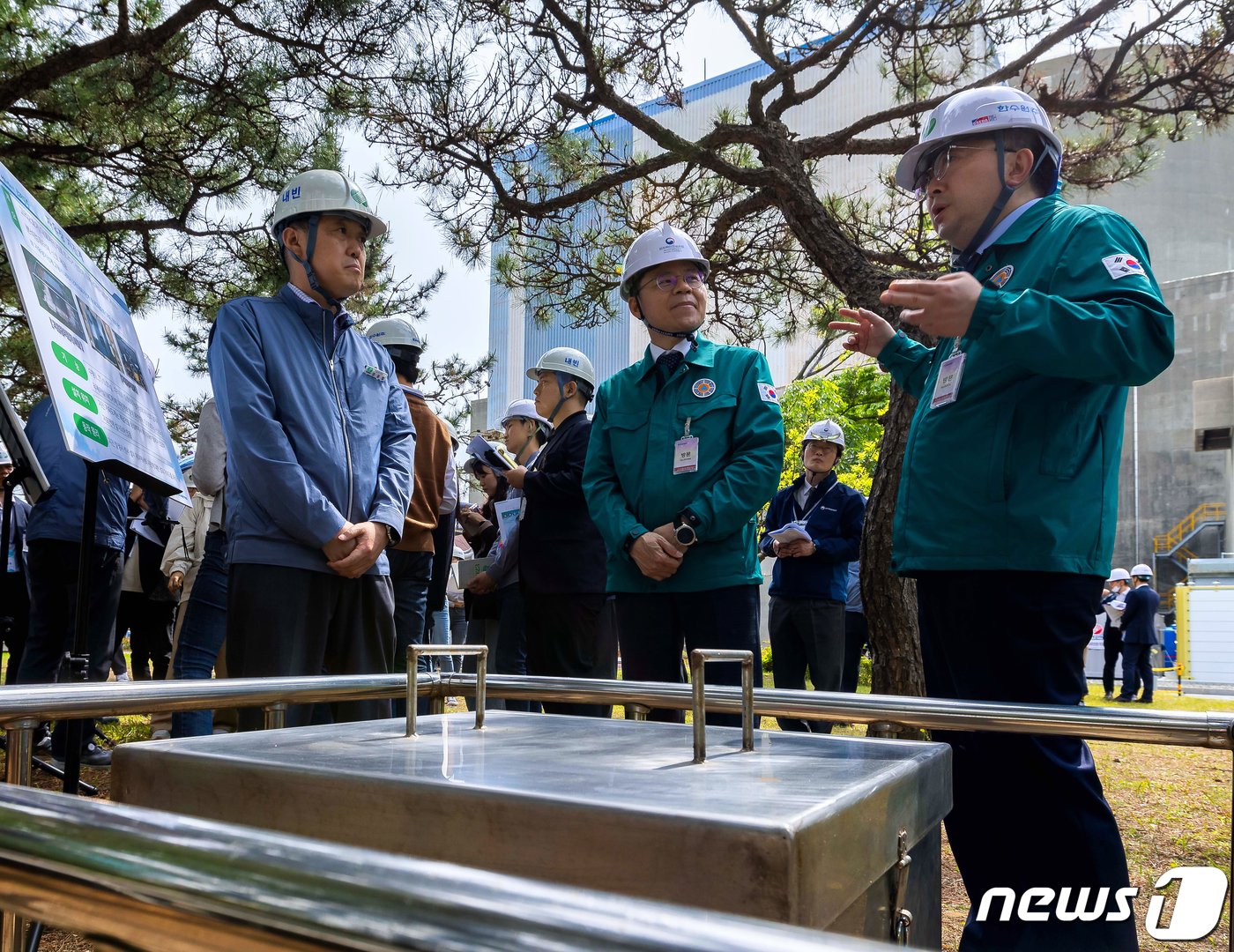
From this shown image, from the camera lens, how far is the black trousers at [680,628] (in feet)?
9.62

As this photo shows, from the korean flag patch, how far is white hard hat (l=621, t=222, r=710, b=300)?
4.89 ft

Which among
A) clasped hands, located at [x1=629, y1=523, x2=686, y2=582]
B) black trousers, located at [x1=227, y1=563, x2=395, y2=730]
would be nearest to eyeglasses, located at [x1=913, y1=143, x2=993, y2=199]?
clasped hands, located at [x1=629, y1=523, x2=686, y2=582]

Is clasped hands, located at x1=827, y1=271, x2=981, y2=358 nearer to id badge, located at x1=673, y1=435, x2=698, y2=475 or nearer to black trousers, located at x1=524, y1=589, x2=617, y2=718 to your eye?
id badge, located at x1=673, y1=435, x2=698, y2=475

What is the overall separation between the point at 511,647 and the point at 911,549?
123 inches

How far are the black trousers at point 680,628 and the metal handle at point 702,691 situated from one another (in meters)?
1.77

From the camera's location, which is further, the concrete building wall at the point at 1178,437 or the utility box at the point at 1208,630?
the concrete building wall at the point at 1178,437

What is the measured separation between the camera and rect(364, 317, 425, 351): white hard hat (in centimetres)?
502

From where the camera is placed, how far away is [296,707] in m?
2.42

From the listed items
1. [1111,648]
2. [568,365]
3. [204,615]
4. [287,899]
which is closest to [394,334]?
[568,365]

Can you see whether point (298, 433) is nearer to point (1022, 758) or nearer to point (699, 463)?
point (699, 463)

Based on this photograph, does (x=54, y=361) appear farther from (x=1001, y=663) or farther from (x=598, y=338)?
(x=598, y=338)

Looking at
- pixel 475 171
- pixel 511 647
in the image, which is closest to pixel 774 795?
pixel 511 647

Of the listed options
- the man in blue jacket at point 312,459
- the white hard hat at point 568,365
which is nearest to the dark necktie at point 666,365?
the man in blue jacket at point 312,459

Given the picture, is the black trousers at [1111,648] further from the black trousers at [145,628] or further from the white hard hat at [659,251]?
the white hard hat at [659,251]
